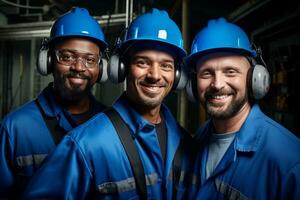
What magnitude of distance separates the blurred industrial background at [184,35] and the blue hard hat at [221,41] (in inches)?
22.6

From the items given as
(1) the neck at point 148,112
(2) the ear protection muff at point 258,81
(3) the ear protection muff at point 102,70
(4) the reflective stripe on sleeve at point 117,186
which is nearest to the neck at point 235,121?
(2) the ear protection muff at point 258,81

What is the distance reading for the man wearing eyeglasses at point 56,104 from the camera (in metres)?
2.02

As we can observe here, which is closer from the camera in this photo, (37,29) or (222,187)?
(222,187)

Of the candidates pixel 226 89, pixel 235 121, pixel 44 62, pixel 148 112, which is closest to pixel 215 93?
pixel 226 89

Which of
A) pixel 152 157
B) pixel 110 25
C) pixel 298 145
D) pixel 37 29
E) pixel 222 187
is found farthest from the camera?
pixel 37 29

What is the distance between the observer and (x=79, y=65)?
2.21 m

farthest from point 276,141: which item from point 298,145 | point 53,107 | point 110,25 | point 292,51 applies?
point 110,25

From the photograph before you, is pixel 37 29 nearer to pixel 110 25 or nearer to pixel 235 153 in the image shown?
pixel 110 25

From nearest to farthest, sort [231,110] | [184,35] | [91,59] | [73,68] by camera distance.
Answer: [231,110]
[73,68]
[91,59]
[184,35]

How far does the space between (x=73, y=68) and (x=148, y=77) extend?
632 millimetres

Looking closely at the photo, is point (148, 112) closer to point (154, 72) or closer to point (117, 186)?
point (154, 72)

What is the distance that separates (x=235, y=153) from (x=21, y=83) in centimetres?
471

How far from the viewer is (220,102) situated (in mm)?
1867

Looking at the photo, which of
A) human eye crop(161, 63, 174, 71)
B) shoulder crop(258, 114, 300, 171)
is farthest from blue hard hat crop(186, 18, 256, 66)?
shoulder crop(258, 114, 300, 171)
